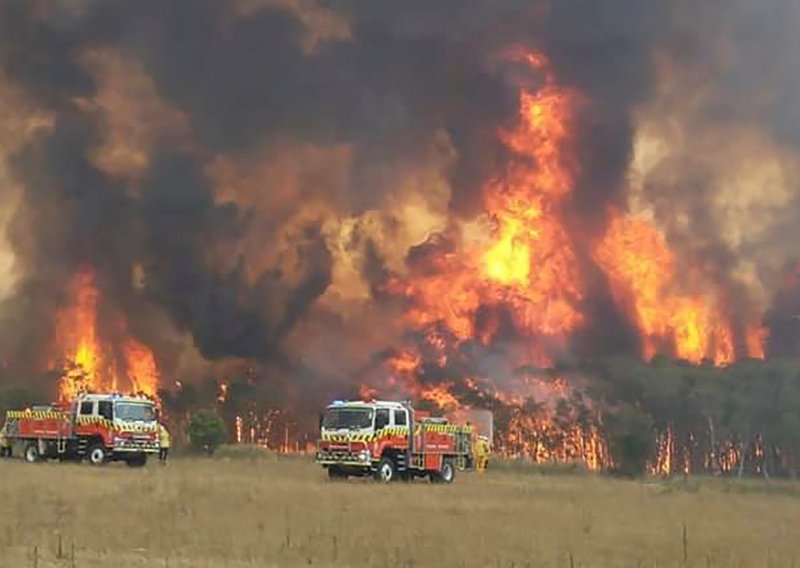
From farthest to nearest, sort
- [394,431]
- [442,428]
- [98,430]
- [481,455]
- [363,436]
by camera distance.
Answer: [481,455]
[98,430]
[442,428]
[394,431]
[363,436]

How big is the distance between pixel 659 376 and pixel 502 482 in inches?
1481

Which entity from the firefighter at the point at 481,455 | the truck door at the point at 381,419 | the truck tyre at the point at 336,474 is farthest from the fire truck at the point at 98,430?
the firefighter at the point at 481,455

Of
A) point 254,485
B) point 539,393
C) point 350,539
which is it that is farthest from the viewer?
point 539,393

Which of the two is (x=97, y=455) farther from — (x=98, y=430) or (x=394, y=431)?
(x=394, y=431)

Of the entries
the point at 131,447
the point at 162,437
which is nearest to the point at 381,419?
the point at 131,447

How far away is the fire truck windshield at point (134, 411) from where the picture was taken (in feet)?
137

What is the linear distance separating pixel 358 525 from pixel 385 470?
1489cm

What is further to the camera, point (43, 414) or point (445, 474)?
point (43, 414)

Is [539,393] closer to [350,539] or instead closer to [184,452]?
[184,452]

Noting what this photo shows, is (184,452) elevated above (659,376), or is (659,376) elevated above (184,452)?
(659,376)

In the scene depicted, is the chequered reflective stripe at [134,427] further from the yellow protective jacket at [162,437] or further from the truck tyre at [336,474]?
the truck tyre at [336,474]

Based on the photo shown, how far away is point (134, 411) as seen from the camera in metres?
42.1

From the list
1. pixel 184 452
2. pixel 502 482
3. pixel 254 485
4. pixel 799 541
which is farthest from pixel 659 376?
pixel 799 541

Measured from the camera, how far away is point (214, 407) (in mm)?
86000
